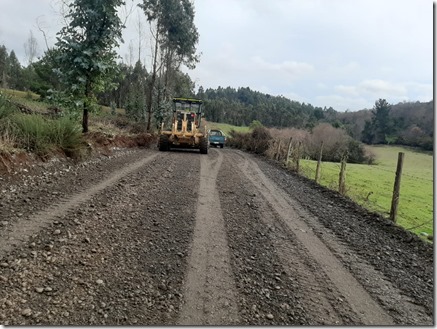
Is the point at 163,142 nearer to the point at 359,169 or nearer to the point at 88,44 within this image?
the point at 88,44

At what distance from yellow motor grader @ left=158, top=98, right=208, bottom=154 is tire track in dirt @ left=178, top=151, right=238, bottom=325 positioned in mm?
11663

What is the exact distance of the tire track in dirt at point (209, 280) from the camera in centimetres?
282

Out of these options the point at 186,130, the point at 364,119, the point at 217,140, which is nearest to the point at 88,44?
the point at 186,130

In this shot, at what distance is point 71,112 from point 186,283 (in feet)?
32.0

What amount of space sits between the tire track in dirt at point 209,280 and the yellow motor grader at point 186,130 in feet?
38.3

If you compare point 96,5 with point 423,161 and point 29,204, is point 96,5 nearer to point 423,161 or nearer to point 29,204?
point 29,204

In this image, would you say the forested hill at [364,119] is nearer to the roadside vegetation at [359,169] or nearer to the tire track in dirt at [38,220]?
the roadside vegetation at [359,169]

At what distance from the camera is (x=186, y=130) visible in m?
17.7

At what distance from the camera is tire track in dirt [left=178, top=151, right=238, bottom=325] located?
2820mm

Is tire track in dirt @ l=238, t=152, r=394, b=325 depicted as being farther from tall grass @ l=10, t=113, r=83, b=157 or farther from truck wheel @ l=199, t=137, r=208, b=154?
truck wheel @ l=199, t=137, r=208, b=154

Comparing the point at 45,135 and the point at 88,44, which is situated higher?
the point at 88,44

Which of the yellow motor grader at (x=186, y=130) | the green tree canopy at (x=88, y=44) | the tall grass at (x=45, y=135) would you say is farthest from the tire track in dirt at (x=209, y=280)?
the yellow motor grader at (x=186, y=130)

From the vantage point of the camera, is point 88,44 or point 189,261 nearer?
point 189,261

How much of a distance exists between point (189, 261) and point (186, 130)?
563 inches
